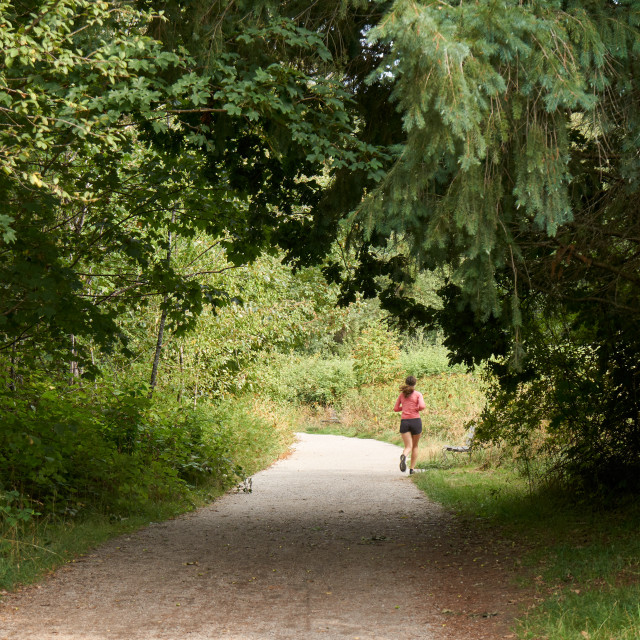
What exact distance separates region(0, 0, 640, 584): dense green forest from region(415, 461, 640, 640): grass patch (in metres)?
0.79

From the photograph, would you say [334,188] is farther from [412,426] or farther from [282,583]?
[412,426]

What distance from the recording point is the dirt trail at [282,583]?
5180 mm

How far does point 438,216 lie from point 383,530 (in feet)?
17.4

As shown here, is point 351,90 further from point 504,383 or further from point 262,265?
point 262,265

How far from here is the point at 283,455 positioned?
62.8 ft

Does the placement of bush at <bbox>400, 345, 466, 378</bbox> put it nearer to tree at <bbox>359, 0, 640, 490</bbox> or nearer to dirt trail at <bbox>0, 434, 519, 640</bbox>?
dirt trail at <bbox>0, 434, 519, 640</bbox>

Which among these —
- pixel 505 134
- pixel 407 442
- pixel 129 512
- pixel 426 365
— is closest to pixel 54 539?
pixel 129 512

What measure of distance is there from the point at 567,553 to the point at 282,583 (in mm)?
2685

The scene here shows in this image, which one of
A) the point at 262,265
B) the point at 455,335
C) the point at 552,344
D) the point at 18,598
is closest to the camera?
the point at 18,598

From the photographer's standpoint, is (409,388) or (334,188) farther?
(409,388)

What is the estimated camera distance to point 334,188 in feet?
24.6

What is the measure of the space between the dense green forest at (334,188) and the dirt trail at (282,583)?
3.89 feet

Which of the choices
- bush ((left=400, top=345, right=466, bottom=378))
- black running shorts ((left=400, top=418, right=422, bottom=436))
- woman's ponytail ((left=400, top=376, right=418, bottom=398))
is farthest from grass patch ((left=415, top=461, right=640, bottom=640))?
bush ((left=400, top=345, right=466, bottom=378))

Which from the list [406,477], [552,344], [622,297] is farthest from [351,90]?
[406,477]
